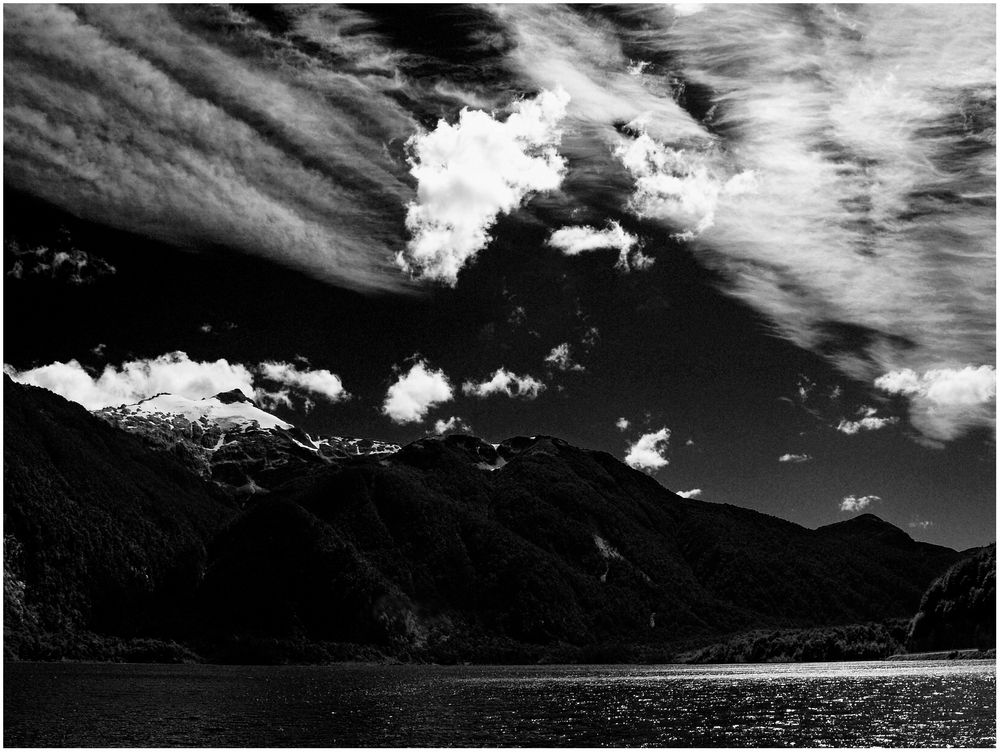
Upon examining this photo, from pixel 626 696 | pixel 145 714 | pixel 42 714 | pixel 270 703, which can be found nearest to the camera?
pixel 42 714

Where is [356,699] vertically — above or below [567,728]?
below

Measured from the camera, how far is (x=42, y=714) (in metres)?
114

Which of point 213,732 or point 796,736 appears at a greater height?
point 796,736

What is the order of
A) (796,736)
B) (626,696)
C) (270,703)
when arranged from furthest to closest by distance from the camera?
(626,696) < (270,703) < (796,736)

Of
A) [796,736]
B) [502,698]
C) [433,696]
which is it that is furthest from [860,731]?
[433,696]

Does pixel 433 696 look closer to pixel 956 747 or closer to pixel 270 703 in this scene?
pixel 270 703

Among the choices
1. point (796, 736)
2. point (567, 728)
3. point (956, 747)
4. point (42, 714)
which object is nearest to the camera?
point (956, 747)

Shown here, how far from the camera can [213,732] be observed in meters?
98.6

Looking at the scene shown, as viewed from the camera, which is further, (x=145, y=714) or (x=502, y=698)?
(x=502, y=698)

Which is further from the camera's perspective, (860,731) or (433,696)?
(433,696)

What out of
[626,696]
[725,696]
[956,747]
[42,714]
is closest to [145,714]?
[42,714]

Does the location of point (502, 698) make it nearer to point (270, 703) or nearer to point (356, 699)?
point (356, 699)

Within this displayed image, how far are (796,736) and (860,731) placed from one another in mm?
7149

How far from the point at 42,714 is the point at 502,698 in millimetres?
70199
